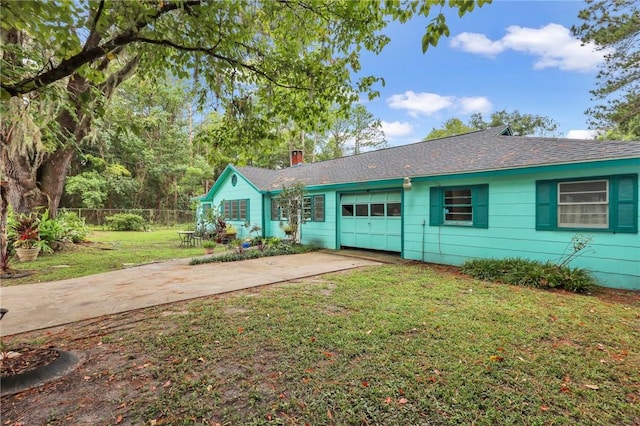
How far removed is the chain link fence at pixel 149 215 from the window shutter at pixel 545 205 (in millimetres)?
21991

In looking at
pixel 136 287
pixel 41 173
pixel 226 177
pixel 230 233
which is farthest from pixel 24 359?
pixel 226 177

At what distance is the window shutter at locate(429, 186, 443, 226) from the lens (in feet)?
26.3

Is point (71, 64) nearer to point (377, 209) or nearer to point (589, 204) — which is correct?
point (589, 204)

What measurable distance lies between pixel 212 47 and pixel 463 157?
23.4 ft

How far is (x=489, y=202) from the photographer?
7.22 m

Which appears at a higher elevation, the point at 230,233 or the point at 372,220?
the point at 372,220

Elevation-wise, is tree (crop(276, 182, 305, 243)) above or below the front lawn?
above

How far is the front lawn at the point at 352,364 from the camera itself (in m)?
2.16

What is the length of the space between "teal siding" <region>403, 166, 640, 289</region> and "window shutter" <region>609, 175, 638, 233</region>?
0.01 m

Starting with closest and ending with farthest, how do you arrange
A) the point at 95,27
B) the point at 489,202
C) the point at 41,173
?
the point at 95,27
the point at 489,202
the point at 41,173

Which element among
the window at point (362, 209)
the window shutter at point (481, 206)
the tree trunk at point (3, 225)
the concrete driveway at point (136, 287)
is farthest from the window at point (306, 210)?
the tree trunk at point (3, 225)

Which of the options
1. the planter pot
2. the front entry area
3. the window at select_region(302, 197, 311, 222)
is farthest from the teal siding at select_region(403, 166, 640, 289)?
the planter pot

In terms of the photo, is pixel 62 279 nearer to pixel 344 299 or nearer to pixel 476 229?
pixel 344 299

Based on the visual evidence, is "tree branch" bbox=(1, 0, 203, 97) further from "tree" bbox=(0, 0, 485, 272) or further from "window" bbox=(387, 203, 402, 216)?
"window" bbox=(387, 203, 402, 216)
